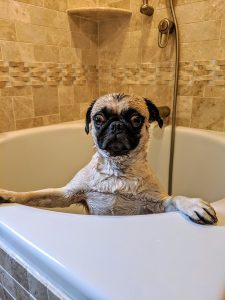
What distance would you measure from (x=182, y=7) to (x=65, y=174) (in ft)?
3.79

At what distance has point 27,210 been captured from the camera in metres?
0.59

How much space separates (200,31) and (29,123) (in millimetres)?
1101

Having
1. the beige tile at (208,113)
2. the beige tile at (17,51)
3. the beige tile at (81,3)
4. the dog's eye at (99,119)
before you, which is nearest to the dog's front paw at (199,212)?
the dog's eye at (99,119)

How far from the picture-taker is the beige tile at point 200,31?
128 cm

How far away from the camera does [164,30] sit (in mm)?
1377

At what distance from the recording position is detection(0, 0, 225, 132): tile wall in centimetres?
133

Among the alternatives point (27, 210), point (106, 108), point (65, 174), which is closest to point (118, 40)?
point (65, 174)

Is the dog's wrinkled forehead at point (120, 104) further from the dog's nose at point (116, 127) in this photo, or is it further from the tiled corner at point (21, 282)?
the tiled corner at point (21, 282)

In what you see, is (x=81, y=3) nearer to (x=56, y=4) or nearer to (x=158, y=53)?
(x=56, y=4)

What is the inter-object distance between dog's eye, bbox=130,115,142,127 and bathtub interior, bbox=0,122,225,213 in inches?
21.9

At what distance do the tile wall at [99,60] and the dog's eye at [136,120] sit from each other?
0.74 metres

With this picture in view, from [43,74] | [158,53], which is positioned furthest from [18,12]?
[158,53]

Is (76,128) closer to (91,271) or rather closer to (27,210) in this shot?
(27,210)

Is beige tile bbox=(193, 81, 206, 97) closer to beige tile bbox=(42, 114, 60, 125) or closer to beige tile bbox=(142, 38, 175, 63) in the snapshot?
beige tile bbox=(142, 38, 175, 63)
